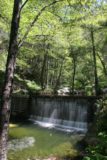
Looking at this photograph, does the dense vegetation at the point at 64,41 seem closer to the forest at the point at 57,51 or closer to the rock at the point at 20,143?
the forest at the point at 57,51

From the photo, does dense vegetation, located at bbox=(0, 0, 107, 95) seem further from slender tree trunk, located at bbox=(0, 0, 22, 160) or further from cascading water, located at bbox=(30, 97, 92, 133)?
cascading water, located at bbox=(30, 97, 92, 133)

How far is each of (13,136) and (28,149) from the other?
3.62m

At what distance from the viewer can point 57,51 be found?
93.7 feet

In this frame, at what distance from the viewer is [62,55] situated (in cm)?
2939

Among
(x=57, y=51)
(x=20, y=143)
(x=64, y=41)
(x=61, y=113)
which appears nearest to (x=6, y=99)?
(x=20, y=143)

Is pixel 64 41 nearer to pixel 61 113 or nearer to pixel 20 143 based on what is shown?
pixel 61 113

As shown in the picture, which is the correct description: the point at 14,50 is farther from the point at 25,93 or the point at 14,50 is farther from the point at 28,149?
the point at 25,93

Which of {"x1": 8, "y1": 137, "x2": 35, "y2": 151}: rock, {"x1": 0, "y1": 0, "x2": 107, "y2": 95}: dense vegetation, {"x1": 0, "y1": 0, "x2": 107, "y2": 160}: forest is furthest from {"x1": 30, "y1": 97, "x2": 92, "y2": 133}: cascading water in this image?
{"x1": 8, "y1": 137, "x2": 35, "y2": 151}: rock

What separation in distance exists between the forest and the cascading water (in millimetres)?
937

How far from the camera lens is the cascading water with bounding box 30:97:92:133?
67.9 ft

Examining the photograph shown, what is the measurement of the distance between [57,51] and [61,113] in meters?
8.35

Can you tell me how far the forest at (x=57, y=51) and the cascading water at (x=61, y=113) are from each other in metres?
0.94

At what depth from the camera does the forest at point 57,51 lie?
5.43 metres

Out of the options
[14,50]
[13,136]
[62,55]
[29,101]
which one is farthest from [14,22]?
[62,55]
